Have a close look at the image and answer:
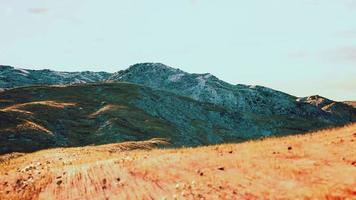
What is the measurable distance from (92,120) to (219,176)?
13103 centimetres

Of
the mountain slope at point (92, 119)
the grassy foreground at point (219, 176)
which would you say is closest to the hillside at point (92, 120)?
the mountain slope at point (92, 119)

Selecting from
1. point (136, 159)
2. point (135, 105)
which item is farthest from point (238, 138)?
point (136, 159)

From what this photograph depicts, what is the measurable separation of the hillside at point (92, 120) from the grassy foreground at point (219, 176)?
78.9 metres

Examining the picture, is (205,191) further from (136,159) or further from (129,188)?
(136,159)

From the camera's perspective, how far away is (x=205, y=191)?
20797mm

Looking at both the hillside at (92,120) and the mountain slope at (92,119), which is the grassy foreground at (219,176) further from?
the hillside at (92,120)

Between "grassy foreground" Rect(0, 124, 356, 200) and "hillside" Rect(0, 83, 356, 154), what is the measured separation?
7886cm

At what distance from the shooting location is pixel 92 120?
5935 inches

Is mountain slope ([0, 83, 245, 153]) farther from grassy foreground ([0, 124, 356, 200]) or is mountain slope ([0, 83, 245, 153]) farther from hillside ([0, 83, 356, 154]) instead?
grassy foreground ([0, 124, 356, 200])

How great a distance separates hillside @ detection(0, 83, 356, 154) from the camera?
116m

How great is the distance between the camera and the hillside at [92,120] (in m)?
116

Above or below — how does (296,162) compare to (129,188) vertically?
above

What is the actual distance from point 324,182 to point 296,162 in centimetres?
429

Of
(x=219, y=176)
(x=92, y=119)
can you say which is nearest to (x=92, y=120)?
(x=92, y=119)
